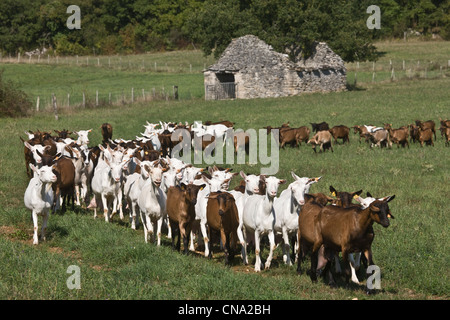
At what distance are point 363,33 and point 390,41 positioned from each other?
37.1 meters

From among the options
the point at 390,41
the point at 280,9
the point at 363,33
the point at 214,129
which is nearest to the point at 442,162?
the point at 214,129

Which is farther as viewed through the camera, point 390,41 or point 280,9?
point 390,41

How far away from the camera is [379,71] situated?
6800cm

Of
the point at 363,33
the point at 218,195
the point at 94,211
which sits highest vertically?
the point at 363,33

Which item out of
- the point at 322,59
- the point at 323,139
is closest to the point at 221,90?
the point at 322,59

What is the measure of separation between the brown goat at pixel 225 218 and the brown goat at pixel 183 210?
0.41m

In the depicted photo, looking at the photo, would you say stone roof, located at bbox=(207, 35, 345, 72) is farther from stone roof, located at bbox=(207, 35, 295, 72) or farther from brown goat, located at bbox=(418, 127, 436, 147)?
brown goat, located at bbox=(418, 127, 436, 147)

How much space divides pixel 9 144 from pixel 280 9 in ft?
116

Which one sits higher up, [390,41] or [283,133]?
[390,41]

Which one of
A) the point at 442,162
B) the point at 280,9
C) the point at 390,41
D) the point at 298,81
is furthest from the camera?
the point at 390,41

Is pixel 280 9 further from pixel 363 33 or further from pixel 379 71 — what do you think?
pixel 379 71

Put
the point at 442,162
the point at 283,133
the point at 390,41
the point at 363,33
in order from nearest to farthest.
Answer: the point at 442,162, the point at 283,133, the point at 363,33, the point at 390,41

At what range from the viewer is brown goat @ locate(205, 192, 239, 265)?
12.6 m
